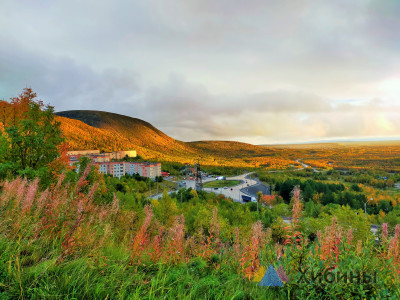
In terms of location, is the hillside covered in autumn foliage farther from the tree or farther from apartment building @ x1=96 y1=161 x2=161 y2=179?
the tree

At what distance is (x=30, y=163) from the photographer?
8.66 metres

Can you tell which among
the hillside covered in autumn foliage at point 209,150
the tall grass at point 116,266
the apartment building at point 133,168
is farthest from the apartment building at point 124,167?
the tall grass at point 116,266

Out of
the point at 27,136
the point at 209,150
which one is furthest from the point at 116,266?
the point at 209,150

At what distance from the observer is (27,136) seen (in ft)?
27.7

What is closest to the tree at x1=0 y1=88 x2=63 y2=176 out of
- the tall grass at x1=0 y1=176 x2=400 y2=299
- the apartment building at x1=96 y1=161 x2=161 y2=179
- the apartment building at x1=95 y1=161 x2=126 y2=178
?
the tall grass at x1=0 y1=176 x2=400 y2=299

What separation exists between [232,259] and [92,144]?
358 feet

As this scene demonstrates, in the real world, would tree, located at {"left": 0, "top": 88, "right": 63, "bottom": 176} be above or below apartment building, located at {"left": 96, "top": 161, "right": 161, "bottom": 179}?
above

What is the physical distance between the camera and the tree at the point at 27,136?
806cm

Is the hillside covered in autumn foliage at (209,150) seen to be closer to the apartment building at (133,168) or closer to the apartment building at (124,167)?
the apartment building at (124,167)

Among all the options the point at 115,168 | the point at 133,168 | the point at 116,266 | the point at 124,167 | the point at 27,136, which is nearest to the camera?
the point at 116,266

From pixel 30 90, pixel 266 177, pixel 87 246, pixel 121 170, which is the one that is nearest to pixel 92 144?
pixel 121 170

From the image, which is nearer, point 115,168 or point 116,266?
point 116,266

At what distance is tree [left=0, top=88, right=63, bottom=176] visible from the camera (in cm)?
806

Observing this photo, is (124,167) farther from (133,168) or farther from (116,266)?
(116,266)
